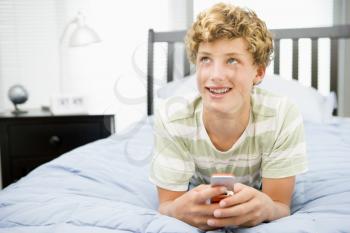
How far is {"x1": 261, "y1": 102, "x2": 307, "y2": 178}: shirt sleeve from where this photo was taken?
97cm

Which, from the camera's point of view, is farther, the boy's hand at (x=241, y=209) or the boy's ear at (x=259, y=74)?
the boy's ear at (x=259, y=74)

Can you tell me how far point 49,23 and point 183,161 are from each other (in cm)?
208

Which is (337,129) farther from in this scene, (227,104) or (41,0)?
(41,0)

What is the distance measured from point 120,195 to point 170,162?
8.8 inches

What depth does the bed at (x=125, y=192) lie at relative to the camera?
819 millimetres

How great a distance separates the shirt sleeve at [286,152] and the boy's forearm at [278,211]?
0.07m

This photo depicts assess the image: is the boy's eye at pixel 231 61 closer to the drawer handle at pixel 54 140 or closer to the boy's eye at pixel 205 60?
the boy's eye at pixel 205 60

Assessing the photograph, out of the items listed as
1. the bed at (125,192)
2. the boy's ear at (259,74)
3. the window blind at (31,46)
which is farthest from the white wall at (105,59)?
the boy's ear at (259,74)

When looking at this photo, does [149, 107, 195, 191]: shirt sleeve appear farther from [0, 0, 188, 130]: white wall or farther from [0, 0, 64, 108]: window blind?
[0, 0, 64, 108]: window blind

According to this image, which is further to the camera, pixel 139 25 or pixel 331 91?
pixel 139 25

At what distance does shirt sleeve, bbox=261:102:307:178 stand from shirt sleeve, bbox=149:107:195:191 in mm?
197

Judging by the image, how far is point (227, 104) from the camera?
3.07ft

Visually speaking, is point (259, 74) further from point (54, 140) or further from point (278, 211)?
point (54, 140)

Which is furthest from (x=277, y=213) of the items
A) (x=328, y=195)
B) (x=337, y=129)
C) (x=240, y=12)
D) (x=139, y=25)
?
(x=139, y=25)
